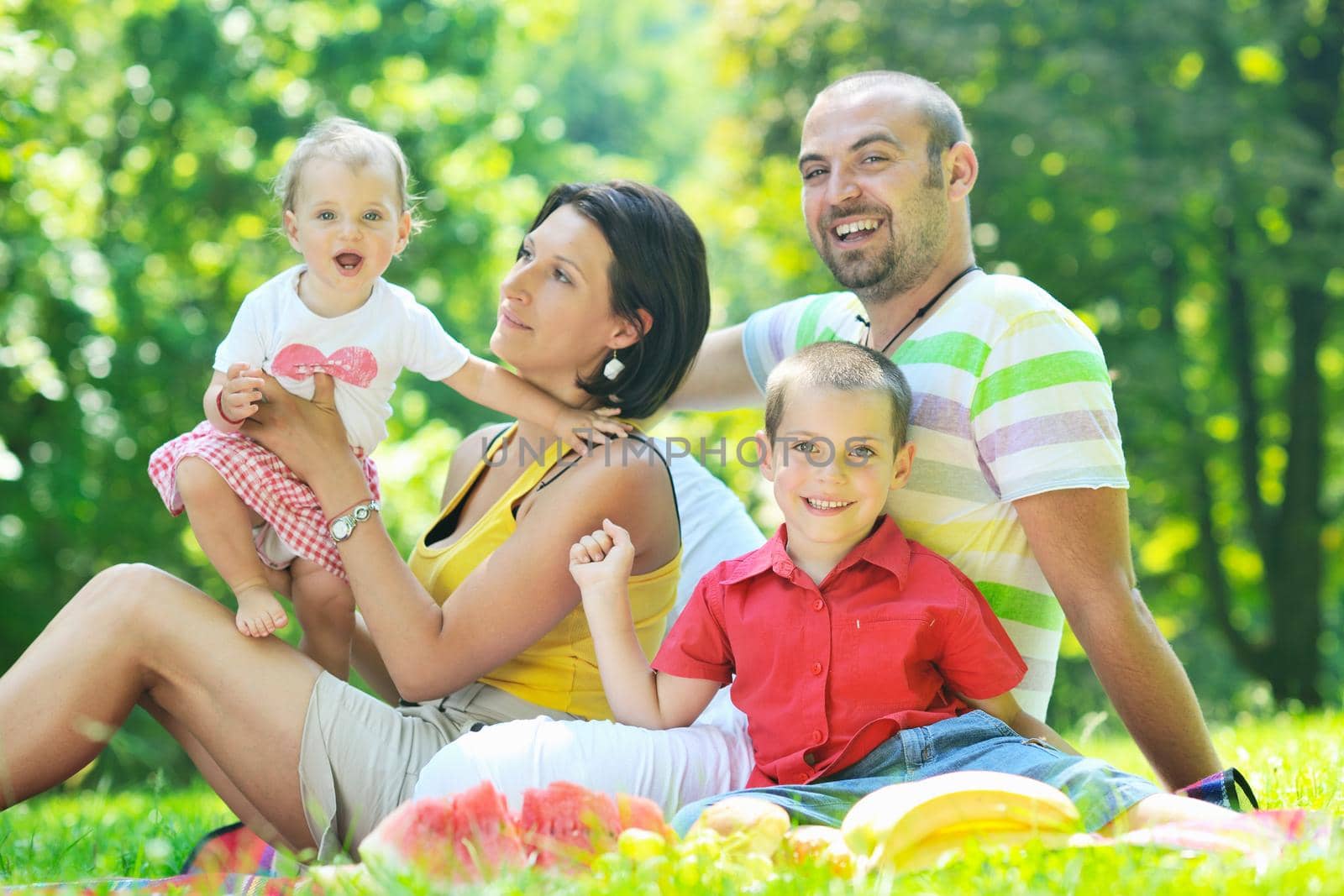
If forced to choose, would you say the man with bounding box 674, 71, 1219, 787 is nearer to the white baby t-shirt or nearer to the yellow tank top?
the yellow tank top

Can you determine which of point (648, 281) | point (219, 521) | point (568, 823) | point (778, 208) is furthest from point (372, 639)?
point (778, 208)

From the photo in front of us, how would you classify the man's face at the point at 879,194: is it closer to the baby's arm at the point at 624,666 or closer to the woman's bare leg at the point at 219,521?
the baby's arm at the point at 624,666

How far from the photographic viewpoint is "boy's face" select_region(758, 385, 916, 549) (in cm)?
269

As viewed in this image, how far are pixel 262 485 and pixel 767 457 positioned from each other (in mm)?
1172

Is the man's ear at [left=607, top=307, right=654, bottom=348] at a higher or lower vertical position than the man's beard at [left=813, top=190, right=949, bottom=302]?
lower

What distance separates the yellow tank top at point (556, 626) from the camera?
3.06 meters

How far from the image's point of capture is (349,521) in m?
2.95

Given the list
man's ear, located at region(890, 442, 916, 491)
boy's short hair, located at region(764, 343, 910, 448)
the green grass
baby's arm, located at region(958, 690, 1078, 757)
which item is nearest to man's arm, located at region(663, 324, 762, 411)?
A: boy's short hair, located at region(764, 343, 910, 448)

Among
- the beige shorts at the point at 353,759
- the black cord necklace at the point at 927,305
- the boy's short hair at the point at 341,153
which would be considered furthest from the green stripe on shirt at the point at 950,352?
the beige shorts at the point at 353,759

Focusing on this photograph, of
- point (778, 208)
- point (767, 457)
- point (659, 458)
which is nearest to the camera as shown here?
point (767, 457)

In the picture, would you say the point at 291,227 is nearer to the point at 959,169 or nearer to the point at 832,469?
the point at 832,469

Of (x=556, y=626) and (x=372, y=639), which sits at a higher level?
(x=556, y=626)

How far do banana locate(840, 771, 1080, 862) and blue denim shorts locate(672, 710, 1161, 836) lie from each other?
159 mm

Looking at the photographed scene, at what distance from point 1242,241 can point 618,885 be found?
418 inches
